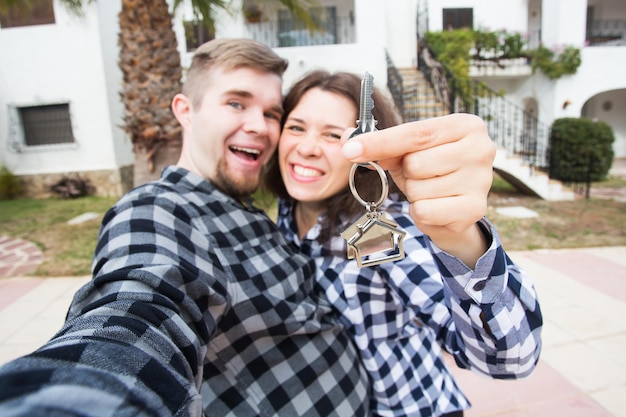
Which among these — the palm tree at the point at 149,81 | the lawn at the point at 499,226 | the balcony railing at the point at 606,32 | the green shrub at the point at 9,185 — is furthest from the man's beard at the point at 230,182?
the balcony railing at the point at 606,32

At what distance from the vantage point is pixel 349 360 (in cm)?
134

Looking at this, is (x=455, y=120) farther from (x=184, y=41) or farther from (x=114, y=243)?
(x=184, y=41)

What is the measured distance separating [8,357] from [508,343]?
3.75m

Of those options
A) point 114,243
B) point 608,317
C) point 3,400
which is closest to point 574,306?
point 608,317

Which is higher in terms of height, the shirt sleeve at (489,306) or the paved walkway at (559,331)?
the shirt sleeve at (489,306)

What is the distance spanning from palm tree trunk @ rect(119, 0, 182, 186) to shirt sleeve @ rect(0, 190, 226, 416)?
4361 millimetres

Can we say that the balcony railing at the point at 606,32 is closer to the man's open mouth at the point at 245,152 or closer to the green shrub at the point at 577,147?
the green shrub at the point at 577,147

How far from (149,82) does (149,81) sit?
2 cm

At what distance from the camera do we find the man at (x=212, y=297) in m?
0.53

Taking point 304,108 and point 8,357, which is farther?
point 8,357

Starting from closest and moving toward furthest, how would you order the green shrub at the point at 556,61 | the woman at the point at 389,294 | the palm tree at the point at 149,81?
the woman at the point at 389,294
the palm tree at the point at 149,81
the green shrub at the point at 556,61

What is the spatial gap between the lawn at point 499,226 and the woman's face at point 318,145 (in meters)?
2.65

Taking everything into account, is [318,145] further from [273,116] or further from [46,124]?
[46,124]

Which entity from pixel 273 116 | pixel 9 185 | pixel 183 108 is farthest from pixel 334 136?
pixel 9 185
